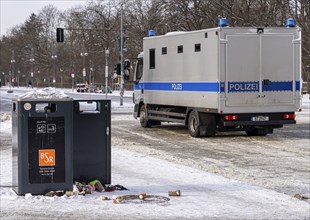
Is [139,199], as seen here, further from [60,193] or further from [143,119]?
[143,119]

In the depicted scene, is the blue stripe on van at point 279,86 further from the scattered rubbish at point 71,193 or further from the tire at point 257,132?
the scattered rubbish at point 71,193

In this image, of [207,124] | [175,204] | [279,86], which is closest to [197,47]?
[207,124]

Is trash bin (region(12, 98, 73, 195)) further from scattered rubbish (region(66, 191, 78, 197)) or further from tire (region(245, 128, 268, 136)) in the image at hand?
tire (region(245, 128, 268, 136))

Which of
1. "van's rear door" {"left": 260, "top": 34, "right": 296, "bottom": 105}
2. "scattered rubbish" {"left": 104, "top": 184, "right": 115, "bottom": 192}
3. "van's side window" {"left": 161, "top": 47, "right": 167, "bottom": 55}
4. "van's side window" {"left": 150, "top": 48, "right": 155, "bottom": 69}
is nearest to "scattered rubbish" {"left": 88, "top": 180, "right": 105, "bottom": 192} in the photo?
"scattered rubbish" {"left": 104, "top": 184, "right": 115, "bottom": 192}

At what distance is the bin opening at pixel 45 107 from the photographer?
8.43m

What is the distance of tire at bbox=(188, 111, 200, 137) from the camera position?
63.3ft

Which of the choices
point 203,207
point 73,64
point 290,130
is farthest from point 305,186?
point 73,64

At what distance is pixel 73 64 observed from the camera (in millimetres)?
101312

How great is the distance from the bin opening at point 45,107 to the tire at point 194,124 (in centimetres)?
1103

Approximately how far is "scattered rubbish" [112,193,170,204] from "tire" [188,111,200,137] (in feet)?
34.6

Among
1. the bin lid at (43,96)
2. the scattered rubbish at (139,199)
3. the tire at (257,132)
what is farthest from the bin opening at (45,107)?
the tire at (257,132)

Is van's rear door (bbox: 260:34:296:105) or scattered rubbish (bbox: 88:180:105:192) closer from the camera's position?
scattered rubbish (bbox: 88:180:105:192)

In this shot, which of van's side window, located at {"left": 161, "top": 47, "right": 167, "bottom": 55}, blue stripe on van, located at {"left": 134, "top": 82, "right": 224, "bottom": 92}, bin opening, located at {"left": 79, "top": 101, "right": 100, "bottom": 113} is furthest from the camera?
van's side window, located at {"left": 161, "top": 47, "right": 167, "bottom": 55}

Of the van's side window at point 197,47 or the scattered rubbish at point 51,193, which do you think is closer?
the scattered rubbish at point 51,193
